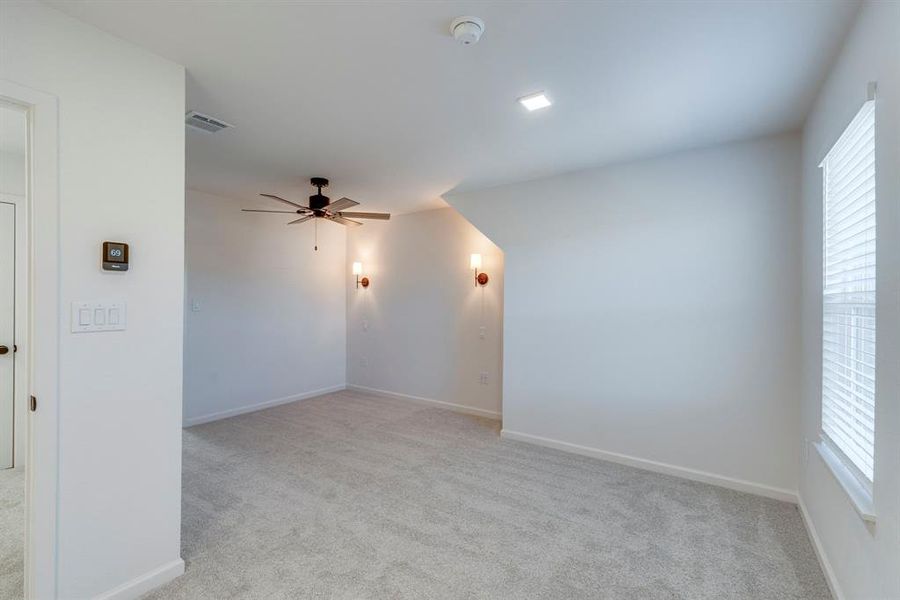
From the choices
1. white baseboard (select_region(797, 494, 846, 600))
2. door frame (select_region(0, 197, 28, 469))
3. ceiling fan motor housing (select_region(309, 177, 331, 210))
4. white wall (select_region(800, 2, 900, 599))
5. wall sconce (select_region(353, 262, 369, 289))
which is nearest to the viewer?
white wall (select_region(800, 2, 900, 599))

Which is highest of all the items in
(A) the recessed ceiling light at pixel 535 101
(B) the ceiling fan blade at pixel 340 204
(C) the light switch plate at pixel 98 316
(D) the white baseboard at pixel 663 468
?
(A) the recessed ceiling light at pixel 535 101

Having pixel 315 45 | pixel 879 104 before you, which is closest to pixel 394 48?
pixel 315 45

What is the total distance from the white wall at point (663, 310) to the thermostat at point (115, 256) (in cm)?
310

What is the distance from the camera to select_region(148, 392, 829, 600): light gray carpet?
202cm

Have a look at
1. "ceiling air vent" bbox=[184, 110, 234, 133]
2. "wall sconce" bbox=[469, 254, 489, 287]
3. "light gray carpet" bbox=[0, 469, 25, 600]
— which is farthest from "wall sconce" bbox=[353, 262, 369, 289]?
"light gray carpet" bbox=[0, 469, 25, 600]

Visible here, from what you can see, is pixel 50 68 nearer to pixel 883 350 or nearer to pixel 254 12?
pixel 254 12

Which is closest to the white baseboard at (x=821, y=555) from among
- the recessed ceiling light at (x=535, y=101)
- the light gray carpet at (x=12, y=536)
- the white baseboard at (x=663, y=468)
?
the white baseboard at (x=663, y=468)

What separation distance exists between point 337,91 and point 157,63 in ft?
2.75

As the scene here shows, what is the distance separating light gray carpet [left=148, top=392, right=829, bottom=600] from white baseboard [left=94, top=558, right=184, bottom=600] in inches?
2.0

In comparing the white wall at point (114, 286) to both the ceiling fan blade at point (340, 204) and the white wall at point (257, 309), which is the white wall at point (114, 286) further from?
the white wall at point (257, 309)

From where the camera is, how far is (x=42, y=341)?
1.63 meters

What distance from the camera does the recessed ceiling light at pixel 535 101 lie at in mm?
2379

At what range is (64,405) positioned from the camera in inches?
66.6

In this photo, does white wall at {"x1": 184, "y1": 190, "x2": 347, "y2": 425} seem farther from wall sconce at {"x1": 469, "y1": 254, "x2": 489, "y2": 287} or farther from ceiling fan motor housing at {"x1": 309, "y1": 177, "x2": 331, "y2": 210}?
wall sconce at {"x1": 469, "y1": 254, "x2": 489, "y2": 287}
